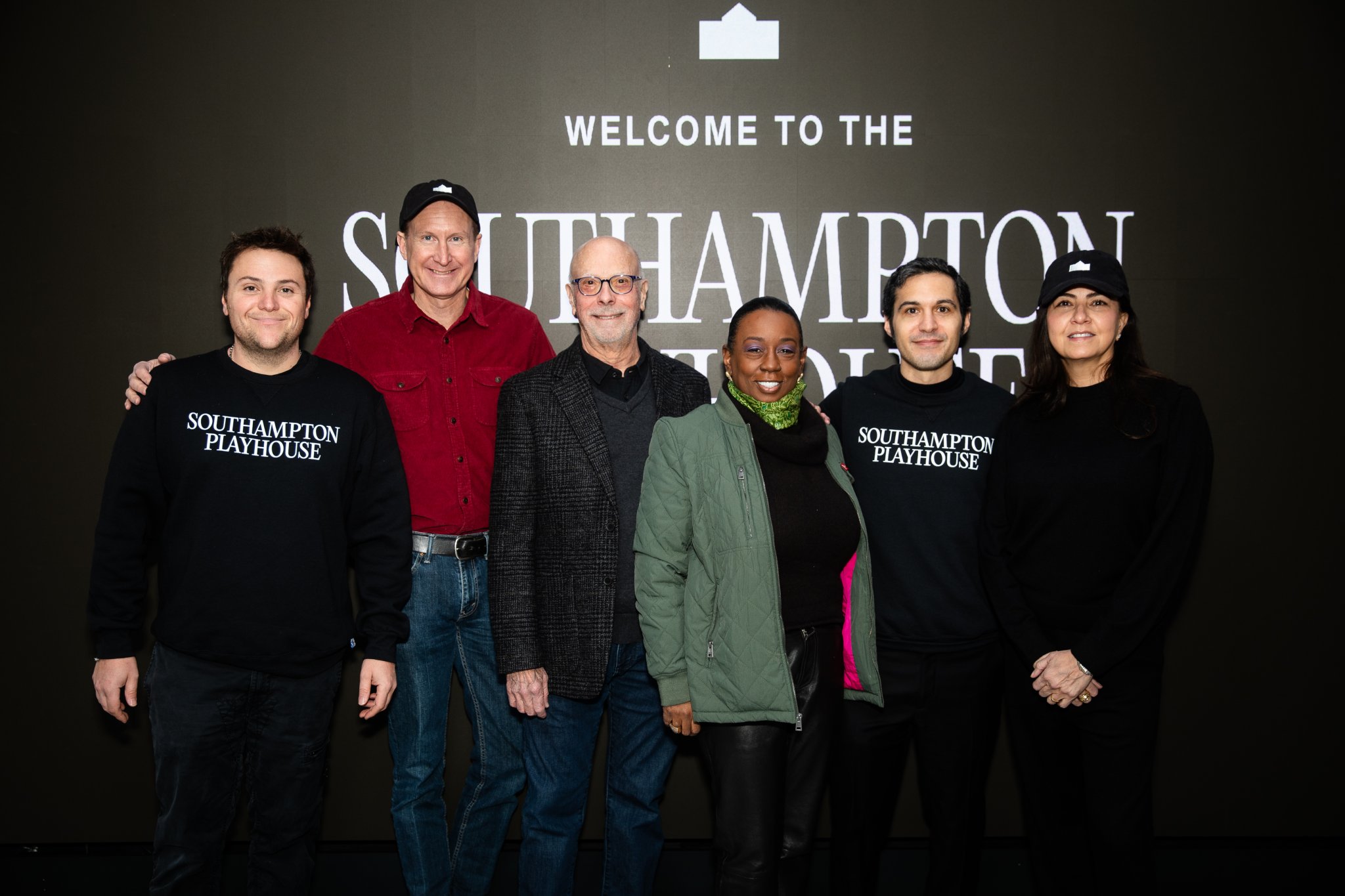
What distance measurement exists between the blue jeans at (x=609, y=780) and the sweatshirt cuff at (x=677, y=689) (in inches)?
11.3

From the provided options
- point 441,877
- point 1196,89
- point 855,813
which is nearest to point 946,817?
point 855,813

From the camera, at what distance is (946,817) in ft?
7.41

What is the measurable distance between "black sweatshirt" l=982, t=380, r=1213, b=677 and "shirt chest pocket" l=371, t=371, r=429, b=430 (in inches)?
63.4

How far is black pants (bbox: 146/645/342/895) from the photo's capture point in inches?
81.8

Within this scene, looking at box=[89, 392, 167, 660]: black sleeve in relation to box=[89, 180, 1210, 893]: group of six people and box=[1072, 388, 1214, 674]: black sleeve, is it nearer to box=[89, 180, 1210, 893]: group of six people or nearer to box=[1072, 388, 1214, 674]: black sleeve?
box=[89, 180, 1210, 893]: group of six people

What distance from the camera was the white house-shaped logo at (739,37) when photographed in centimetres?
301

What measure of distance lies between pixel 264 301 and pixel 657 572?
119 cm

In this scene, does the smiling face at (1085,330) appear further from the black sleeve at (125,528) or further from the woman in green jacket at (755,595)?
the black sleeve at (125,528)

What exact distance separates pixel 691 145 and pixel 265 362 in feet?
5.38

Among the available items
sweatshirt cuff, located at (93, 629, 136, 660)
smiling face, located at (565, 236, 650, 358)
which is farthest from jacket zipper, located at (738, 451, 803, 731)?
sweatshirt cuff, located at (93, 629, 136, 660)

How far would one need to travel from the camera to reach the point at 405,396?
2.50 meters

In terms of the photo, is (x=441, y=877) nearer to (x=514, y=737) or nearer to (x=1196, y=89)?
(x=514, y=737)

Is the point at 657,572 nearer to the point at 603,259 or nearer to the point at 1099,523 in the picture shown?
the point at 603,259

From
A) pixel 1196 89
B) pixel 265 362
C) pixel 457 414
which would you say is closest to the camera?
pixel 265 362
